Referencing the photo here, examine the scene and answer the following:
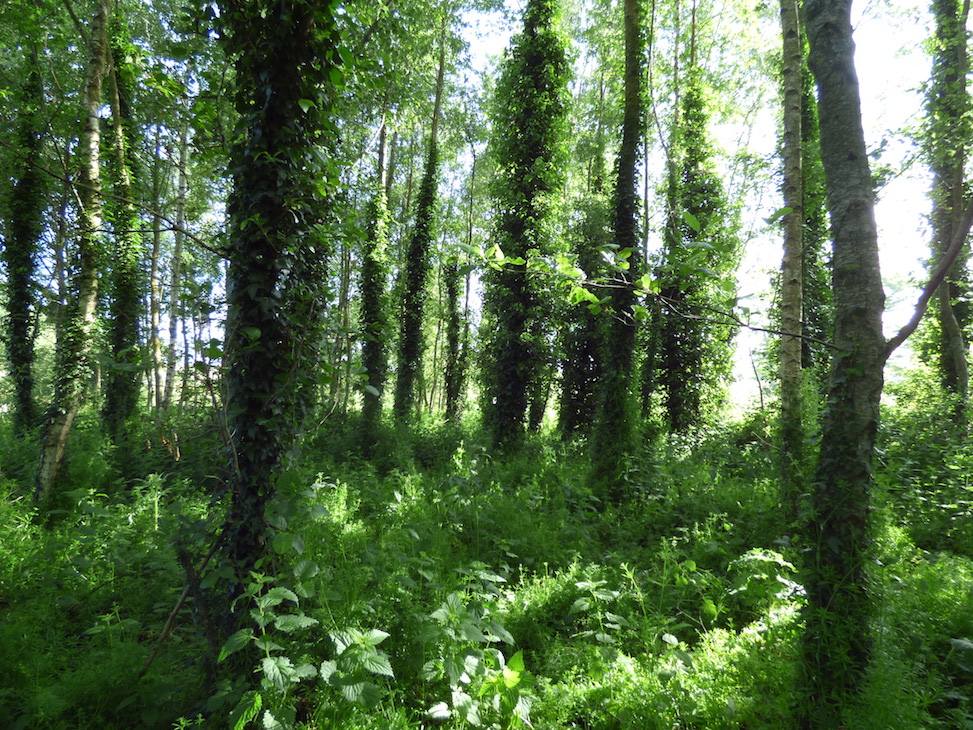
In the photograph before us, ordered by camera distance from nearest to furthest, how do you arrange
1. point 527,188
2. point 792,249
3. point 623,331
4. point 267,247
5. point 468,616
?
point 468,616
point 267,247
point 792,249
point 623,331
point 527,188

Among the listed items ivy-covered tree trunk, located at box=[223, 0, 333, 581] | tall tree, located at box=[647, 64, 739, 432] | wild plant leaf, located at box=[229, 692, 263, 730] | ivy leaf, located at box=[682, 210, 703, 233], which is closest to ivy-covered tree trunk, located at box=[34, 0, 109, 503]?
ivy-covered tree trunk, located at box=[223, 0, 333, 581]

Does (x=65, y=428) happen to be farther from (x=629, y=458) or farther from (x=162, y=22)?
(x=162, y=22)

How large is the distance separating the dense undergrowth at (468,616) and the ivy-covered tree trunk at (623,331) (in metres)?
1.50

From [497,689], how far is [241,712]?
1289 mm

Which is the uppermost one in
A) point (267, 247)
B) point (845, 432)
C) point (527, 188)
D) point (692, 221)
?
point (527, 188)

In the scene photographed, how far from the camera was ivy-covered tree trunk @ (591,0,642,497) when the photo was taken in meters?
7.67

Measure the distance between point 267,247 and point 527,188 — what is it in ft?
28.8

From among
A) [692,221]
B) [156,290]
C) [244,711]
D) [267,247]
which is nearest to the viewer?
[692,221]

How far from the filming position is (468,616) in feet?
Answer: 9.48

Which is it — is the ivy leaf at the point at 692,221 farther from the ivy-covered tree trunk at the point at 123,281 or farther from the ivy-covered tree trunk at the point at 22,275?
the ivy-covered tree trunk at the point at 22,275

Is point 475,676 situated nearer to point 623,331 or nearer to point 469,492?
point 469,492

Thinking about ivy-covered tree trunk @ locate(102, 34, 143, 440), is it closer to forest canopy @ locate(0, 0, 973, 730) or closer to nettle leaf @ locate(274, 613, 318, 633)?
forest canopy @ locate(0, 0, 973, 730)

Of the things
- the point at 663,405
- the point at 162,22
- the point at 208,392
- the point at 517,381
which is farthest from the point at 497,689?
the point at 162,22

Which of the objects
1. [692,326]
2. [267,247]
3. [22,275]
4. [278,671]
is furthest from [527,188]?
[22,275]
